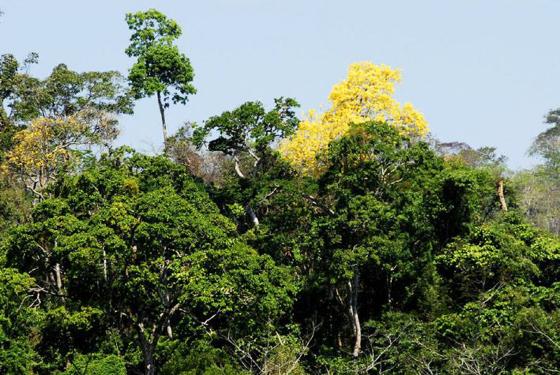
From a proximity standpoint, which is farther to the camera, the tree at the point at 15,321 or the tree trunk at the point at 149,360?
the tree trunk at the point at 149,360

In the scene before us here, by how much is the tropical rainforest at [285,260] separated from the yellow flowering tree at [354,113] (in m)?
0.05

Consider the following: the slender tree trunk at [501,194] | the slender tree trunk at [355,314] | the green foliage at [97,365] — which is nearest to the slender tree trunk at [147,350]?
the green foliage at [97,365]

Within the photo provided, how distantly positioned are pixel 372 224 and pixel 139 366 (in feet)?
23.2

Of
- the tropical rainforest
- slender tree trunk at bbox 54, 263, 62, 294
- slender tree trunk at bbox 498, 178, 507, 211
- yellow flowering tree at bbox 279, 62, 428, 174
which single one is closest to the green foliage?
the tropical rainforest

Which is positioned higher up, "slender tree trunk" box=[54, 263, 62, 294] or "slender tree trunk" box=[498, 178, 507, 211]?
"slender tree trunk" box=[498, 178, 507, 211]

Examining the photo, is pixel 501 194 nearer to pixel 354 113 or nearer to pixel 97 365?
pixel 354 113

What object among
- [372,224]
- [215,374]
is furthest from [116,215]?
[372,224]

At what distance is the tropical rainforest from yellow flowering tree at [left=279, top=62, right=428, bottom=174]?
0.05 m

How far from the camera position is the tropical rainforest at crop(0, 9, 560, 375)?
78.5 feet

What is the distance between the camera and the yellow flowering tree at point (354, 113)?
32750mm

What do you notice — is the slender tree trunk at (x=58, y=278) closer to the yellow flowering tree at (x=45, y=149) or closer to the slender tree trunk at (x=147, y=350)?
the slender tree trunk at (x=147, y=350)

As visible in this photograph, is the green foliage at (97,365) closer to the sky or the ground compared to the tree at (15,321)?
closer to the ground

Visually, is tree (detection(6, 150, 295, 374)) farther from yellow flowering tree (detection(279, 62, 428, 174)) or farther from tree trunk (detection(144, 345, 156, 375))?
yellow flowering tree (detection(279, 62, 428, 174))

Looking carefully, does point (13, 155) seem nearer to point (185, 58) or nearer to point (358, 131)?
point (185, 58)
